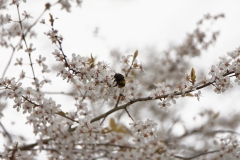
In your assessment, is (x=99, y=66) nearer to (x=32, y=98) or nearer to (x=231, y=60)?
(x=32, y=98)

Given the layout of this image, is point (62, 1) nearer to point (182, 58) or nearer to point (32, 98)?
point (32, 98)

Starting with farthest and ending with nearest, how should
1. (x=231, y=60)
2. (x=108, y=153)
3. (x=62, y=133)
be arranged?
(x=108, y=153)
(x=62, y=133)
(x=231, y=60)

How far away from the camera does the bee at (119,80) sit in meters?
1.60

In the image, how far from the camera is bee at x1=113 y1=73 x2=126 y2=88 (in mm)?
1600

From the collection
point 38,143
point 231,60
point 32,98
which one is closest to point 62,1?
point 32,98

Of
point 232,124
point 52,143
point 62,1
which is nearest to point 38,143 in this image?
point 52,143

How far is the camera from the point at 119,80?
161 centimetres

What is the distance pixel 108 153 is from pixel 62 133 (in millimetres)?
615

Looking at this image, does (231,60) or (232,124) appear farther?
(232,124)

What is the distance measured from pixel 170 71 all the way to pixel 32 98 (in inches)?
107

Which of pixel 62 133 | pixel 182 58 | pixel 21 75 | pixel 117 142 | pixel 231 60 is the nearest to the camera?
pixel 231 60

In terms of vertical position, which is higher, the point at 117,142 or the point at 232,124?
the point at 232,124

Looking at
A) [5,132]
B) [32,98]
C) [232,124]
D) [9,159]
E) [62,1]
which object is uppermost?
[232,124]

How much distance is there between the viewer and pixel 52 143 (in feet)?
5.61
